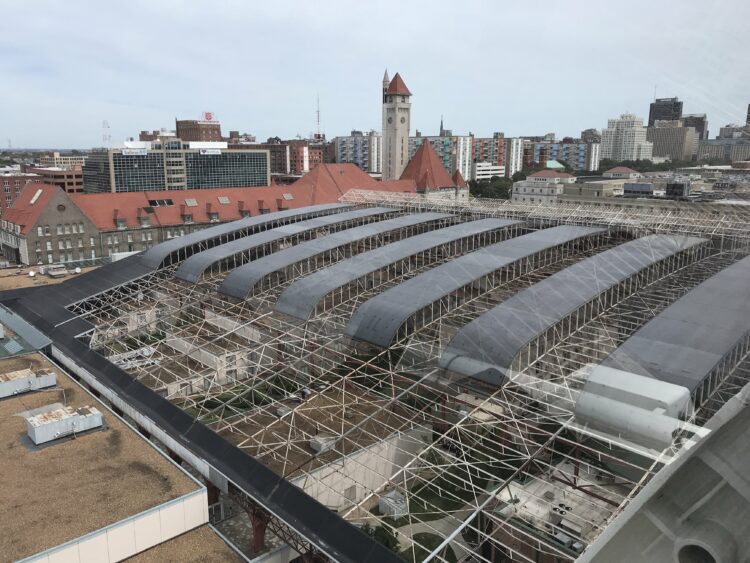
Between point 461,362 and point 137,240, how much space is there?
21.2 metres

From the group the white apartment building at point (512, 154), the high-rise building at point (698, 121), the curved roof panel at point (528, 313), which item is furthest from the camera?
the white apartment building at point (512, 154)

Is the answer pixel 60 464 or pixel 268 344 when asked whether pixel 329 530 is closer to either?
pixel 60 464

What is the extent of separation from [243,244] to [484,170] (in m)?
55.0

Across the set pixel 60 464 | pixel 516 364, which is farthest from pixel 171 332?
pixel 516 364

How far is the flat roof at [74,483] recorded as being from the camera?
618 cm

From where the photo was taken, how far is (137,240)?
26219 millimetres

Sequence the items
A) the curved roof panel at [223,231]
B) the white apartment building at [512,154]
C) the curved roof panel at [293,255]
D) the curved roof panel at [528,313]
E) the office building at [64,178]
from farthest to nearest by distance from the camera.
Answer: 1. the white apartment building at [512,154]
2. the office building at [64,178]
3. the curved roof panel at [223,231]
4. the curved roof panel at [293,255]
5. the curved roof panel at [528,313]

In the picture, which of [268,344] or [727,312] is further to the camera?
[268,344]

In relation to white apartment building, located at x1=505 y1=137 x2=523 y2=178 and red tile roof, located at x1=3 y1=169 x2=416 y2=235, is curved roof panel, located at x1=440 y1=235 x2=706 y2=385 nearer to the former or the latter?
red tile roof, located at x1=3 y1=169 x2=416 y2=235

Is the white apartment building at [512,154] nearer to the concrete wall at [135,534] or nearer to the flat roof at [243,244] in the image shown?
the flat roof at [243,244]

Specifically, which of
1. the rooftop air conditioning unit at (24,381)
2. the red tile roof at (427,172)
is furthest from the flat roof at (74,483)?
A: the red tile roof at (427,172)

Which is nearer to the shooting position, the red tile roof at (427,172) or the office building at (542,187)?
the office building at (542,187)

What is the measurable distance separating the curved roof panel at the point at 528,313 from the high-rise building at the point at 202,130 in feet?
183

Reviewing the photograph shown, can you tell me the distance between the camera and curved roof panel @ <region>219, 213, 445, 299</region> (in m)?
13.1
